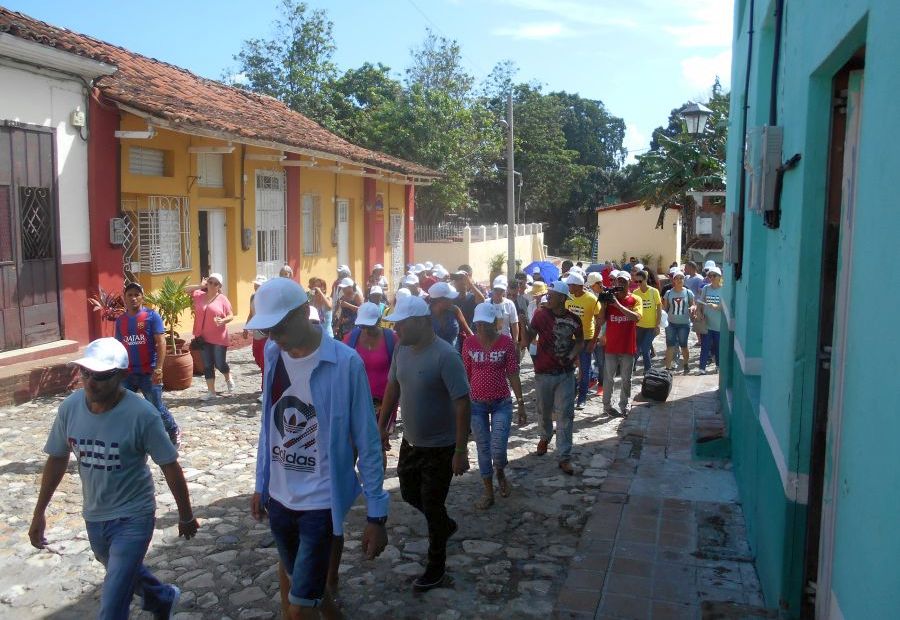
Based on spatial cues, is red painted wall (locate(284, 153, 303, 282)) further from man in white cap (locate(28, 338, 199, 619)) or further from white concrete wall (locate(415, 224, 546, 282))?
man in white cap (locate(28, 338, 199, 619))

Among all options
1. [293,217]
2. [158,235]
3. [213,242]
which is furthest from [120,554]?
[293,217]

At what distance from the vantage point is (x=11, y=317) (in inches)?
406

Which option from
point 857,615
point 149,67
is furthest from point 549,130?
point 857,615

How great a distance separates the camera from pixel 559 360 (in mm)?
7535

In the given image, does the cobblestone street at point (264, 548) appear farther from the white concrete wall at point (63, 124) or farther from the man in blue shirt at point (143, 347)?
the white concrete wall at point (63, 124)

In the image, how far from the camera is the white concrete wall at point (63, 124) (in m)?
10.2

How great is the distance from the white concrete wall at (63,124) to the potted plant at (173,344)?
135 centimetres

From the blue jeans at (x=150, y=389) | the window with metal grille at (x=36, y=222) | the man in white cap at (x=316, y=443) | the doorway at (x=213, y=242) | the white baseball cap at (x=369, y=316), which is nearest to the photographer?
the man in white cap at (x=316, y=443)

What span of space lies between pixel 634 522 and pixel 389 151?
26.0m

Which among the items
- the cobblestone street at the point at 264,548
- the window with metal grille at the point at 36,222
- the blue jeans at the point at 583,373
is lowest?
the cobblestone street at the point at 264,548

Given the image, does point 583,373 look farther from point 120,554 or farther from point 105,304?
point 120,554

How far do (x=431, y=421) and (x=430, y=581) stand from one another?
3.22 ft

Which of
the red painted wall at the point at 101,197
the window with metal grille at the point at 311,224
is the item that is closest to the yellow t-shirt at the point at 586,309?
the red painted wall at the point at 101,197

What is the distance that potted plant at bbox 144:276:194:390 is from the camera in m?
10.8
